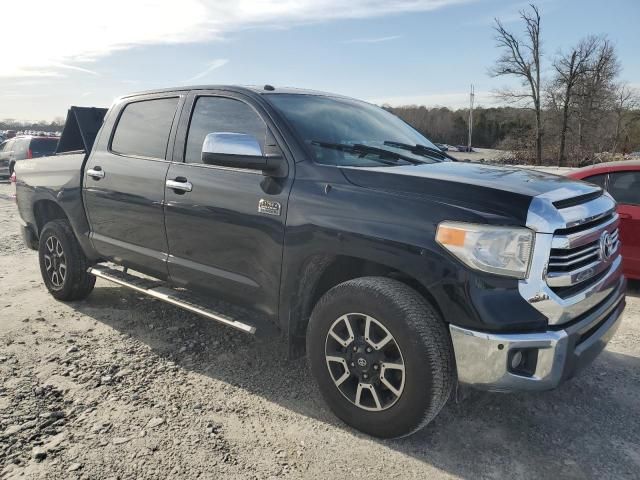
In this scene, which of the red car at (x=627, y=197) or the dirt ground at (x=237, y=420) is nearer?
the dirt ground at (x=237, y=420)

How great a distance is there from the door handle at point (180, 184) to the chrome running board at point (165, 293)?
0.79 m

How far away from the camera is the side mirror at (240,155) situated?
119 inches

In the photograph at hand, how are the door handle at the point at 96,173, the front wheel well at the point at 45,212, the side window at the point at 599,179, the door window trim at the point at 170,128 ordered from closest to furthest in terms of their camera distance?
the door window trim at the point at 170,128 < the door handle at the point at 96,173 < the front wheel well at the point at 45,212 < the side window at the point at 599,179

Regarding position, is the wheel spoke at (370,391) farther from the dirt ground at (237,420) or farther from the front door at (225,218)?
the front door at (225,218)

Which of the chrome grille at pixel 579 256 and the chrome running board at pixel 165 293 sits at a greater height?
the chrome grille at pixel 579 256

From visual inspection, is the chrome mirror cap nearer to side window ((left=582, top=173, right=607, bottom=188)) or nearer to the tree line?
side window ((left=582, top=173, right=607, bottom=188))

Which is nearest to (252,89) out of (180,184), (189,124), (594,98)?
(189,124)

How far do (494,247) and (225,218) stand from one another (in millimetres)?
1700

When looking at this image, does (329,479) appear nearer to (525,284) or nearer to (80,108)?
(525,284)

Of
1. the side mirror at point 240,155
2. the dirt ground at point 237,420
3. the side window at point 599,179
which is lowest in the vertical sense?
the dirt ground at point 237,420

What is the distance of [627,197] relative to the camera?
5586 millimetres

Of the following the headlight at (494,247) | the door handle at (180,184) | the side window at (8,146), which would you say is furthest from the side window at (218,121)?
the side window at (8,146)

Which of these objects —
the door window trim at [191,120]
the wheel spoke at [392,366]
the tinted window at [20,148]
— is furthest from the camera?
the tinted window at [20,148]

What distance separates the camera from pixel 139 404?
3184 mm
